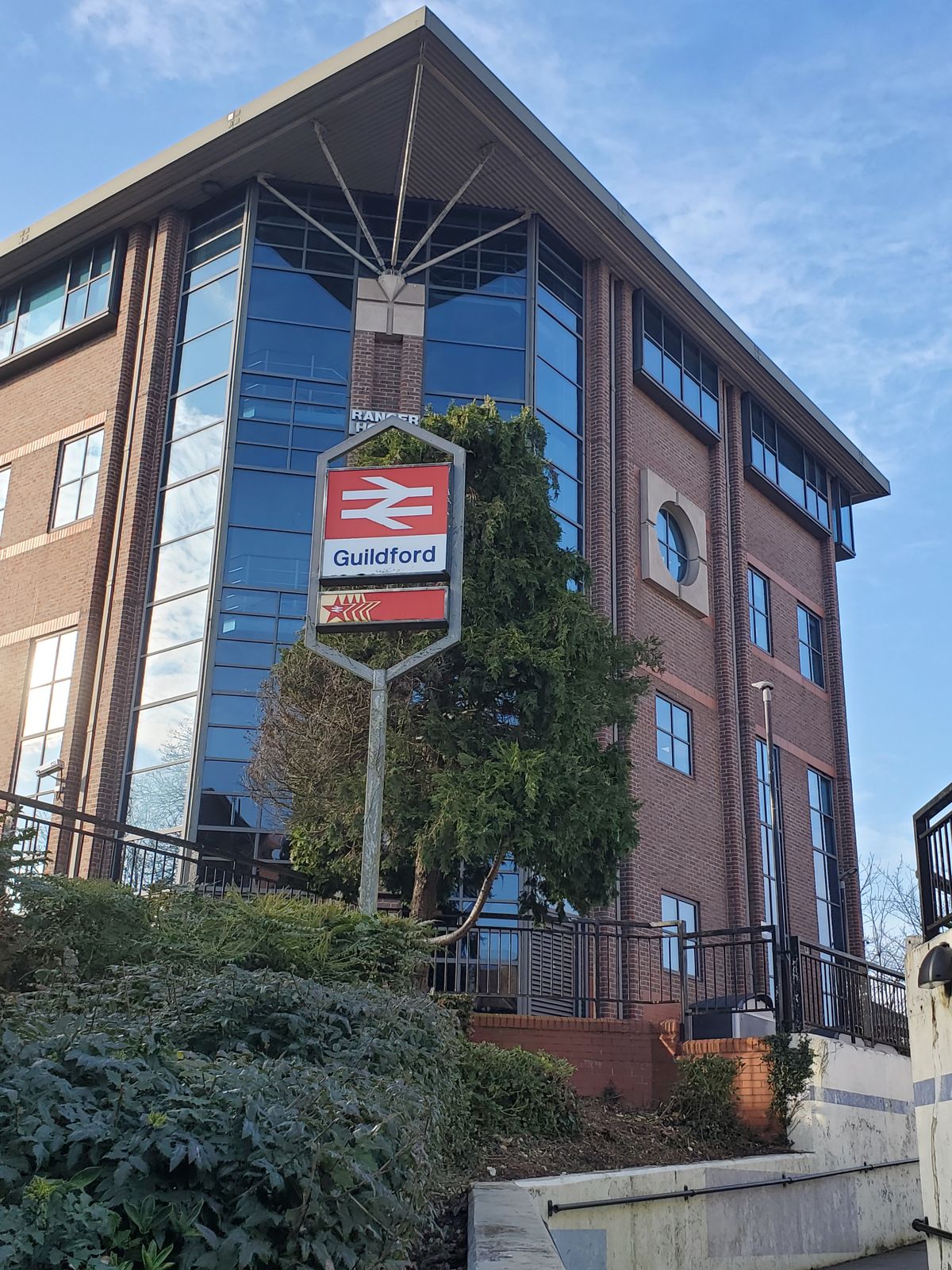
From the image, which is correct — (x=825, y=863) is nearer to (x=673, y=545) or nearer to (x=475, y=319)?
(x=673, y=545)

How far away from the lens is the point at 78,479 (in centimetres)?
2322

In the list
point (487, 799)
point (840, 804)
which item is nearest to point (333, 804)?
point (487, 799)

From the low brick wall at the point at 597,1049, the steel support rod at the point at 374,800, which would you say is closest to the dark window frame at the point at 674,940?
the low brick wall at the point at 597,1049

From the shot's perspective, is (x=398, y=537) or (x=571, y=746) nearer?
(x=398, y=537)

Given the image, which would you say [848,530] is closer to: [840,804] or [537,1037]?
[840,804]

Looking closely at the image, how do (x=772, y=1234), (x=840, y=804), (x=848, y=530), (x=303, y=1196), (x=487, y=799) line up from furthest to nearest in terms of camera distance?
(x=848, y=530) → (x=840, y=804) → (x=487, y=799) → (x=772, y=1234) → (x=303, y=1196)

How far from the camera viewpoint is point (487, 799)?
13.3 m

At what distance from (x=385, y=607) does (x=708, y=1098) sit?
17.7 ft

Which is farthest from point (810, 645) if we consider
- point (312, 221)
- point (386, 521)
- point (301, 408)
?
point (386, 521)

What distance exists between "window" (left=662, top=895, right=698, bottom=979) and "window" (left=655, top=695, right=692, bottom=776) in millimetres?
2267

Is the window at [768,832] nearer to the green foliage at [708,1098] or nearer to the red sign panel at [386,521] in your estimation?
the green foliage at [708,1098]

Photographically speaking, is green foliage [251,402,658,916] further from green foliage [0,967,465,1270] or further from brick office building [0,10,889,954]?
green foliage [0,967,465,1270]

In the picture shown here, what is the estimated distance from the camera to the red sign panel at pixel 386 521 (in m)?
11.9

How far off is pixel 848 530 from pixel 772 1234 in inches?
907
